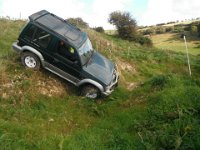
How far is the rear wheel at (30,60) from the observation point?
13.5m

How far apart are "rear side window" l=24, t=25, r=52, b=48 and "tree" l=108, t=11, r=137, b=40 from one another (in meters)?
36.1

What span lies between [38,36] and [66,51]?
1.18 metres

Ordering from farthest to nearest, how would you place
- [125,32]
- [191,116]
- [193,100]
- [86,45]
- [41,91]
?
[125,32] → [86,45] → [41,91] → [193,100] → [191,116]

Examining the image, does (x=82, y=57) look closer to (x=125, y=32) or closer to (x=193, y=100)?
(x=193, y=100)

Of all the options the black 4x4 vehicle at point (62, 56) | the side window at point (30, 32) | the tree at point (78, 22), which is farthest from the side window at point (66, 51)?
the tree at point (78, 22)

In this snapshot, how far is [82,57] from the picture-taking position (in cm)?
1326

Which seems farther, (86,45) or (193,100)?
(86,45)

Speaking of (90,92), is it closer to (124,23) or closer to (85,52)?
(85,52)

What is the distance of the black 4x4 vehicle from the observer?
1312 centimetres

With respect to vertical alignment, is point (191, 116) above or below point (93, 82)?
below

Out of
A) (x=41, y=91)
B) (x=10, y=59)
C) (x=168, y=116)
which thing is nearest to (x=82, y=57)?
(x=41, y=91)

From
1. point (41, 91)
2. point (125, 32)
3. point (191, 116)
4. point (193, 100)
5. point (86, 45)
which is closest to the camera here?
point (191, 116)

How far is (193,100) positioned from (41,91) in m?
5.08

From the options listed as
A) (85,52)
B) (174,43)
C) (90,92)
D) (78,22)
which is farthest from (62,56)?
(174,43)
